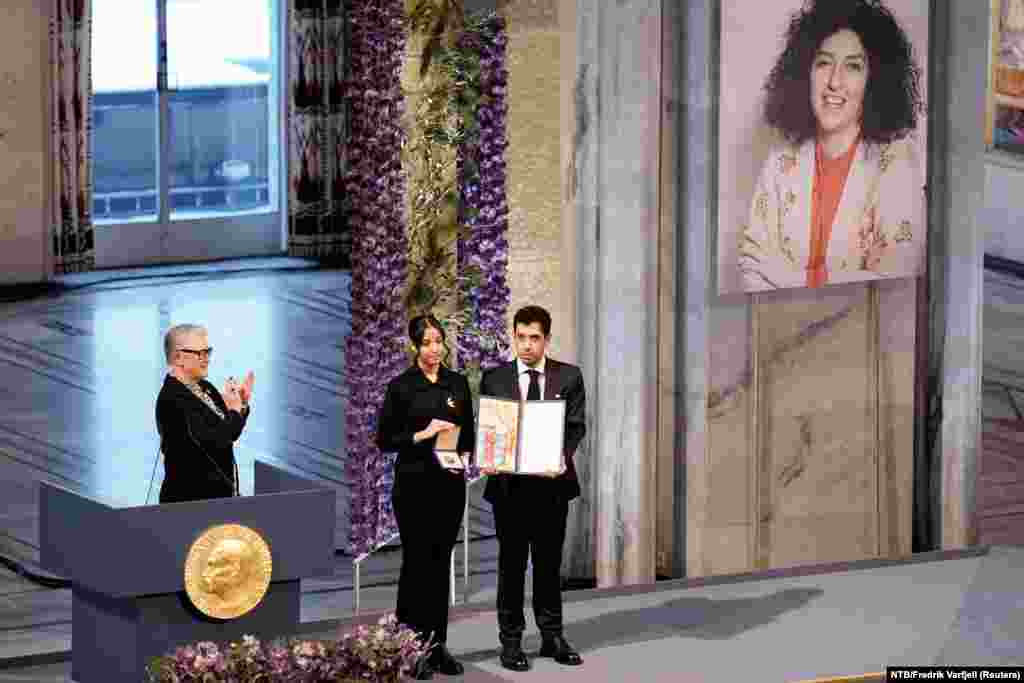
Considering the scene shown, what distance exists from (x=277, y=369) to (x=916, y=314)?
5.04 meters

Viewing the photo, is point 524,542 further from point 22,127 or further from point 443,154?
point 22,127

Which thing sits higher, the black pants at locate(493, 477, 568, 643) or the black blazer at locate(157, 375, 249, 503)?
the black blazer at locate(157, 375, 249, 503)

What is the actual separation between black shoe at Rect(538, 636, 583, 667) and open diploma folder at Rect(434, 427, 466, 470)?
29.9 inches

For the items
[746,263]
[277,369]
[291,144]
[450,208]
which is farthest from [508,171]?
[291,144]

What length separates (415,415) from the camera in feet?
28.9

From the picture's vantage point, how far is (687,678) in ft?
29.4

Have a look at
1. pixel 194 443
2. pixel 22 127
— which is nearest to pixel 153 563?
pixel 194 443

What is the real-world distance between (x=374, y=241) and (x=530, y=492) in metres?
1.45

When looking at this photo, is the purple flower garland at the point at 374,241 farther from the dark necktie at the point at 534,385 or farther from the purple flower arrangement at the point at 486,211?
the dark necktie at the point at 534,385

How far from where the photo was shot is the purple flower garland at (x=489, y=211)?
33.1 ft

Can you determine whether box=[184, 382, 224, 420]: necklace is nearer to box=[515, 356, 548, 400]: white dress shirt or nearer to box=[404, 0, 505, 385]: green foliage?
box=[515, 356, 548, 400]: white dress shirt

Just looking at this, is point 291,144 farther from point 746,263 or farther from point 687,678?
point 687,678

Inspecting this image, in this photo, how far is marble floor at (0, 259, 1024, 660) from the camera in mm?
10727

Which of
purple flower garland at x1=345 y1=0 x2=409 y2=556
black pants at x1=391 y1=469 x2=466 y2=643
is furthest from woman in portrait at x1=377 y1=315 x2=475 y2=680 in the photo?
purple flower garland at x1=345 y1=0 x2=409 y2=556
